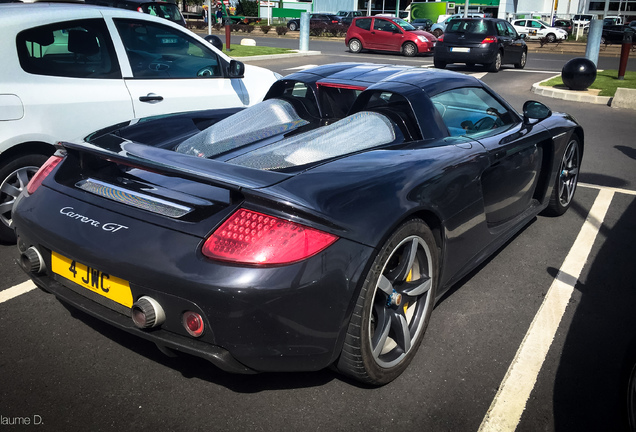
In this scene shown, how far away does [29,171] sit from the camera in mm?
4242

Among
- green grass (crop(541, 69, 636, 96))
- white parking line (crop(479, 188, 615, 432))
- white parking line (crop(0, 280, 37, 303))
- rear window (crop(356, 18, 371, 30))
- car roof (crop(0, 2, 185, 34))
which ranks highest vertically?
car roof (crop(0, 2, 185, 34))

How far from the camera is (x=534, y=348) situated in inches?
120

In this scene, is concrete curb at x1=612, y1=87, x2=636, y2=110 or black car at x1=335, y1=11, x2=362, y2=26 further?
black car at x1=335, y1=11, x2=362, y2=26

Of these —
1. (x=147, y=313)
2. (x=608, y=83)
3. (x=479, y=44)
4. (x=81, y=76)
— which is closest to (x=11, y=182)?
(x=81, y=76)

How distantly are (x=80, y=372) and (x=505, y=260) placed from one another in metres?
2.90

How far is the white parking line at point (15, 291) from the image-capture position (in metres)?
3.47

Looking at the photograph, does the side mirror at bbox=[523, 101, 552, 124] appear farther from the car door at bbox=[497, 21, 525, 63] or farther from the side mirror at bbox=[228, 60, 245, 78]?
the car door at bbox=[497, 21, 525, 63]

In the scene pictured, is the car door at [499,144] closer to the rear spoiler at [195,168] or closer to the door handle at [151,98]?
the rear spoiler at [195,168]

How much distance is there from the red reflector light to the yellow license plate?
27cm

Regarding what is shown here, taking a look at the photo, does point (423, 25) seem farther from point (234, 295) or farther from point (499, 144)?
point (234, 295)

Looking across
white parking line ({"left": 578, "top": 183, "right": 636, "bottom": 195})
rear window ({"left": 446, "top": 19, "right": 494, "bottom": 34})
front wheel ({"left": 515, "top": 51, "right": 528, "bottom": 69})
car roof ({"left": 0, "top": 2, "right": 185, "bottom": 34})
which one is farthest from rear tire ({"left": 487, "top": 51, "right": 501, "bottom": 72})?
car roof ({"left": 0, "top": 2, "right": 185, "bottom": 34})

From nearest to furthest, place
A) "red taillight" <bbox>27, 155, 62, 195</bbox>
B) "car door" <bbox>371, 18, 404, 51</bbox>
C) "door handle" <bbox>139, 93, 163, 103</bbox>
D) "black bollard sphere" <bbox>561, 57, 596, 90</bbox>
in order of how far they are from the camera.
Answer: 1. "red taillight" <bbox>27, 155, 62, 195</bbox>
2. "door handle" <bbox>139, 93, 163, 103</bbox>
3. "black bollard sphere" <bbox>561, 57, 596, 90</bbox>
4. "car door" <bbox>371, 18, 404, 51</bbox>

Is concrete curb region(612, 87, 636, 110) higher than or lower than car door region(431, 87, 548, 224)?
lower

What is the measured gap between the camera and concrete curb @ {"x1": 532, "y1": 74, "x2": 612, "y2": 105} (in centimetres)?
1223
